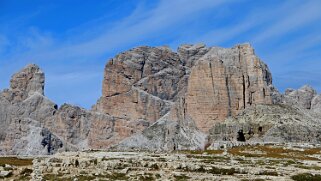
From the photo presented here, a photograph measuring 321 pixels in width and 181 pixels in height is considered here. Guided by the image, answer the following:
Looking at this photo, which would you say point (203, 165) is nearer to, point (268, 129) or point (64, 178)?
point (64, 178)

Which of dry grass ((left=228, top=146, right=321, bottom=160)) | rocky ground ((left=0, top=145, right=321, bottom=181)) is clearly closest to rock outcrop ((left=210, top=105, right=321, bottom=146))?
dry grass ((left=228, top=146, right=321, bottom=160))

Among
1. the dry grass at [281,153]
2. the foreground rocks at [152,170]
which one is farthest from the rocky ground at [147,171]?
the dry grass at [281,153]

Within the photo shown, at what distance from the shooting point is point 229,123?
161 meters

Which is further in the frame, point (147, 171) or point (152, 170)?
point (152, 170)

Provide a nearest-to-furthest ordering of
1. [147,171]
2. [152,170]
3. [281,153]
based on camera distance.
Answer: [147,171] < [152,170] < [281,153]

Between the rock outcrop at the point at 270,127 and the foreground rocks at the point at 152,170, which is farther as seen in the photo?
the rock outcrop at the point at 270,127

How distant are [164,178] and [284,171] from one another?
14.9 metres

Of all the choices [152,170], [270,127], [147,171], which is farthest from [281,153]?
[147,171]

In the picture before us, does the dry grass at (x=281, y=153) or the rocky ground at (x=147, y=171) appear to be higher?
the dry grass at (x=281, y=153)

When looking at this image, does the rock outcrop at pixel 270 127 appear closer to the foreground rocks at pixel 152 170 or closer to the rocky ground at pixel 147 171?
the rocky ground at pixel 147 171

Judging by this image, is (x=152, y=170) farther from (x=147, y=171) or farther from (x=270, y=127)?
(x=270, y=127)

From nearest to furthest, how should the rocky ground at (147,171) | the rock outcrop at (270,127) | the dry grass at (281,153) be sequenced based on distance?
1. the rocky ground at (147,171)
2. the dry grass at (281,153)
3. the rock outcrop at (270,127)

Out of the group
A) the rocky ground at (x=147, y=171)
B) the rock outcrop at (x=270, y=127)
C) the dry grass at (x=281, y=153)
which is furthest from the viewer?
the rock outcrop at (x=270, y=127)

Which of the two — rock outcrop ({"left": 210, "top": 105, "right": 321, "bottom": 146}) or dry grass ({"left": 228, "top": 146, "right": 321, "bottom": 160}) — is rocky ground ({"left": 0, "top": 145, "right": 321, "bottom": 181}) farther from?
rock outcrop ({"left": 210, "top": 105, "right": 321, "bottom": 146})
